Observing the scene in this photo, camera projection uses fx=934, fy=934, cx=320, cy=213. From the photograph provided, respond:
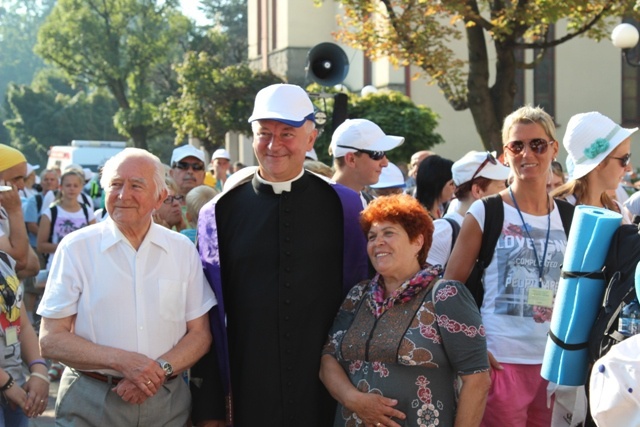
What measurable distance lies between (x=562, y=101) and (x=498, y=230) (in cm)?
2830

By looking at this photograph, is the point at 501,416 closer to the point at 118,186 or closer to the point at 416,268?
the point at 416,268

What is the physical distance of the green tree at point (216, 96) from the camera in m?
28.7

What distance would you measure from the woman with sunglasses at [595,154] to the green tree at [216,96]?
22.9m

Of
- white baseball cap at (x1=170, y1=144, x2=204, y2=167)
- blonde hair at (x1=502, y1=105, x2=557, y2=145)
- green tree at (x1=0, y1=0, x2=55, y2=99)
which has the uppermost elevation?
green tree at (x1=0, y1=0, x2=55, y2=99)

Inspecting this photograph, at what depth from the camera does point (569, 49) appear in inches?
1234

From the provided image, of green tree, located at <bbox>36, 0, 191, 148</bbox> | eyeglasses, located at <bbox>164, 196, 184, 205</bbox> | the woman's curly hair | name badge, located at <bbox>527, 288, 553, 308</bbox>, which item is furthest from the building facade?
the woman's curly hair

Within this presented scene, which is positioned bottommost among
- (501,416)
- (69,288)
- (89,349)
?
(501,416)

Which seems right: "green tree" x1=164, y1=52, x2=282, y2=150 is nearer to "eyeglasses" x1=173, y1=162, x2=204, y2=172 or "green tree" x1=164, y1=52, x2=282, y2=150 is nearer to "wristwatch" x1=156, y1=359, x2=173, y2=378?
"eyeglasses" x1=173, y1=162, x2=204, y2=172

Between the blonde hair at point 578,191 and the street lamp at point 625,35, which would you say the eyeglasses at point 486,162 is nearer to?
the blonde hair at point 578,191

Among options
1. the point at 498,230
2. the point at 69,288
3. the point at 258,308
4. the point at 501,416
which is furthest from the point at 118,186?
the point at 501,416

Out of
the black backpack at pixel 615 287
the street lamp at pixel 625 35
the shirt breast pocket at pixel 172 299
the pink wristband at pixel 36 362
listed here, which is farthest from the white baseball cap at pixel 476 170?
the street lamp at pixel 625 35

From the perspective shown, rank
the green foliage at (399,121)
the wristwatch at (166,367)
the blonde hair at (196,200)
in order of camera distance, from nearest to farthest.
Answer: the wristwatch at (166,367) < the blonde hair at (196,200) < the green foliage at (399,121)

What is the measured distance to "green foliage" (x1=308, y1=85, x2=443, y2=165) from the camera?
22.7m

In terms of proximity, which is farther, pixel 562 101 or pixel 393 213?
pixel 562 101
